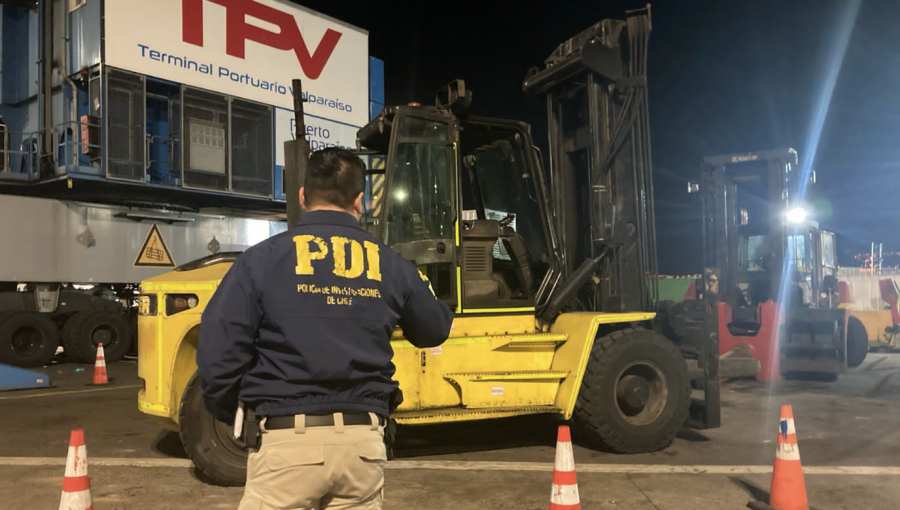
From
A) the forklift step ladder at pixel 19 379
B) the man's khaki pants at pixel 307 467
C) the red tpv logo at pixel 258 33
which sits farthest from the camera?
the red tpv logo at pixel 258 33

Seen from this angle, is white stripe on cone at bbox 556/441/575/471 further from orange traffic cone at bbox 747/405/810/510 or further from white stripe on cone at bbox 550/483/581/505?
orange traffic cone at bbox 747/405/810/510

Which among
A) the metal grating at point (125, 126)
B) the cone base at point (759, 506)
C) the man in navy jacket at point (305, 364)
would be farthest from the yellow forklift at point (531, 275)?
the metal grating at point (125, 126)

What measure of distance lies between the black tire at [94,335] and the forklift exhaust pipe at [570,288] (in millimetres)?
10553

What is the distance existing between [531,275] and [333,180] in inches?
165

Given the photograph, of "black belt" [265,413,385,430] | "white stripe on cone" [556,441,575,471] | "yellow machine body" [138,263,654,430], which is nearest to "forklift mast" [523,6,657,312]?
"yellow machine body" [138,263,654,430]

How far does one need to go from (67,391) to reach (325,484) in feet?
30.2

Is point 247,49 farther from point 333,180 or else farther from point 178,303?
point 333,180

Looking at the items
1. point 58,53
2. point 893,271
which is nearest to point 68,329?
point 58,53

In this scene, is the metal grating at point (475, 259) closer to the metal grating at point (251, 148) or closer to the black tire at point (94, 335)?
the black tire at point (94, 335)

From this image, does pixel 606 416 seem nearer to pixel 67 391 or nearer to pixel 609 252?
pixel 609 252

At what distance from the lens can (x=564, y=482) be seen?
11.6 feet

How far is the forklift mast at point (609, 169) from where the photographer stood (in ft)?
20.8

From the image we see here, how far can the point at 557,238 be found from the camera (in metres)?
6.25

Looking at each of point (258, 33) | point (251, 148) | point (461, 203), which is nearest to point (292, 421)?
point (461, 203)
